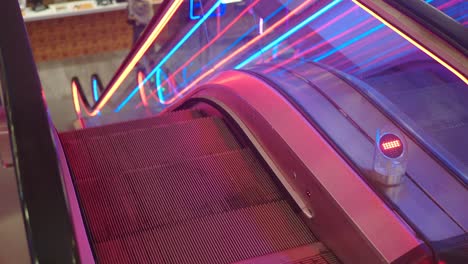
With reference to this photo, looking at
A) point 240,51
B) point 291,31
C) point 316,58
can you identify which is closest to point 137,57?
point 316,58

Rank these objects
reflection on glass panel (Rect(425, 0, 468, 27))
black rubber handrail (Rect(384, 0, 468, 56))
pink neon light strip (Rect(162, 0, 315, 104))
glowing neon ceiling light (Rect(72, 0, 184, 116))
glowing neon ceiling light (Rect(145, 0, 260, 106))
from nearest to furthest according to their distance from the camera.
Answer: black rubber handrail (Rect(384, 0, 468, 56))
reflection on glass panel (Rect(425, 0, 468, 27))
glowing neon ceiling light (Rect(72, 0, 184, 116))
pink neon light strip (Rect(162, 0, 315, 104))
glowing neon ceiling light (Rect(145, 0, 260, 106))

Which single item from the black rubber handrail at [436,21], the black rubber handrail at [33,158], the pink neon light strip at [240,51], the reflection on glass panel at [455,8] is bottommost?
the pink neon light strip at [240,51]

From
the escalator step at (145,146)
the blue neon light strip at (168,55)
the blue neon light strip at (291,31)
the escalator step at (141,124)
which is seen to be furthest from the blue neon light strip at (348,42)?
the escalator step at (145,146)

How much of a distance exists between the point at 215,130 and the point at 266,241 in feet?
3.74

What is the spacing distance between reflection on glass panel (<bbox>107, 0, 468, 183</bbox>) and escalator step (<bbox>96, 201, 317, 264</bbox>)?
712 mm

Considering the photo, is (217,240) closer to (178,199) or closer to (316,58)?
(178,199)

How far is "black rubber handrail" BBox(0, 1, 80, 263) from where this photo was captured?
111 cm

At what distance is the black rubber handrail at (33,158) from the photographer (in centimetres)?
111

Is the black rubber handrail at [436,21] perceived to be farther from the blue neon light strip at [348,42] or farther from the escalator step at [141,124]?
the blue neon light strip at [348,42]

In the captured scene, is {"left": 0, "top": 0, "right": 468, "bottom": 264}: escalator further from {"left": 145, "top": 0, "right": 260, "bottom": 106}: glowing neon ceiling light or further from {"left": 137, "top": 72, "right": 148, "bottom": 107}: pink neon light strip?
{"left": 145, "top": 0, "right": 260, "bottom": 106}: glowing neon ceiling light

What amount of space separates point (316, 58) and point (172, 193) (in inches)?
129

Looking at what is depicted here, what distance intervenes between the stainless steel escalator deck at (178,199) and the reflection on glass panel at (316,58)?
0.68 meters

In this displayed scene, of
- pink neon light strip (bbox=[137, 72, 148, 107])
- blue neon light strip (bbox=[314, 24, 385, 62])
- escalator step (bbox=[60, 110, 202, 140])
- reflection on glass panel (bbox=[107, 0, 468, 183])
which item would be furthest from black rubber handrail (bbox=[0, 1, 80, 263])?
pink neon light strip (bbox=[137, 72, 148, 107])

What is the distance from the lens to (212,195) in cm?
268
